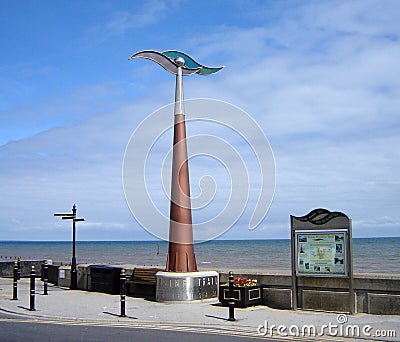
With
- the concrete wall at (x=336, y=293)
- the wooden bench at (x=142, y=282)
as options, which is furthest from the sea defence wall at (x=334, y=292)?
the wooden bench at (x=142, y=282)

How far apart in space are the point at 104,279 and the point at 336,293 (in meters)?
9.56

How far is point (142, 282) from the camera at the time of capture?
20375 mm

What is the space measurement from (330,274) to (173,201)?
601 cm

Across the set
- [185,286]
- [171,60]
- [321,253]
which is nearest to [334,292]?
[321,253]

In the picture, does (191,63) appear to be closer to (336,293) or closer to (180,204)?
(180,204)

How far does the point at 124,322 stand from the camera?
14.2 metres

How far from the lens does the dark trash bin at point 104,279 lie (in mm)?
21484

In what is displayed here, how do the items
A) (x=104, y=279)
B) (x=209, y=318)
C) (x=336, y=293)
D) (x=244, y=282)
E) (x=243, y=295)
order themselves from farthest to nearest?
1. (x=104, y=279)
2. (x=244, y=282)
3. (x=243, y=295)
4. (x=336, y=293)
5. (x=209, y=318)

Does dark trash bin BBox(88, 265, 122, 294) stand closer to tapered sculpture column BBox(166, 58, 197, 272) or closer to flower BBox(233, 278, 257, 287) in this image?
tapered sculpture column BBox(166, 58, 197, 272)

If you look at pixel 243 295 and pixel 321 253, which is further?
pixel 243 295

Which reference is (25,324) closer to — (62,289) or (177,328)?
(177,328)

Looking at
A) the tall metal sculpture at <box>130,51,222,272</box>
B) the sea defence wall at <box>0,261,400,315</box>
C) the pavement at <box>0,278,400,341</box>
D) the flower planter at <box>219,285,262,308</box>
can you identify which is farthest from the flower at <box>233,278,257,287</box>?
the tall metal sculpture at <box>130,51,222,272</box>

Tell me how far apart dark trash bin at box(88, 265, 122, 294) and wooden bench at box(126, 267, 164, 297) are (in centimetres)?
68

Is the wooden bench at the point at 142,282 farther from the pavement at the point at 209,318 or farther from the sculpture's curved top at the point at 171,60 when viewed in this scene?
the sculpture's curved top at the point at 171,60
